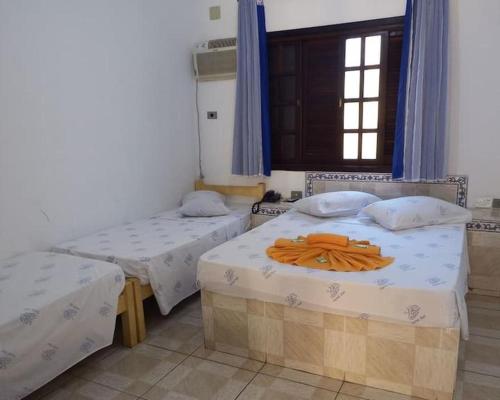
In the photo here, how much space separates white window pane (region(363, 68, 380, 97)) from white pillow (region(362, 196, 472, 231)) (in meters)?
1.04

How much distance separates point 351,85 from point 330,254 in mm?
1900

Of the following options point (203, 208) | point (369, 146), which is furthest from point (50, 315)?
point (369, 146)

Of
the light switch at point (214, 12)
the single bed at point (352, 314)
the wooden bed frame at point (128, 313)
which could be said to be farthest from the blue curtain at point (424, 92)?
the wooden bed frame at point (128, 313)

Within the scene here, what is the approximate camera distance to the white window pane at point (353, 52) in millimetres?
3342

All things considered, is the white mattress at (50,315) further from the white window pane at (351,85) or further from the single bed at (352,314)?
the white window pane at (351,85)

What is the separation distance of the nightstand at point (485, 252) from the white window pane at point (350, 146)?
1086 mm

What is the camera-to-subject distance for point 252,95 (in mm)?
3588

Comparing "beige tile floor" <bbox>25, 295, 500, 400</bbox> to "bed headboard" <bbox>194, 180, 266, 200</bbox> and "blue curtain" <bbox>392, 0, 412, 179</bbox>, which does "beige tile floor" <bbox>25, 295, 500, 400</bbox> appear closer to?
"blue curtain" <bbox>392, 0, 412, 179</bbox>

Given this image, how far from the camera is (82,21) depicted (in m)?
2.83

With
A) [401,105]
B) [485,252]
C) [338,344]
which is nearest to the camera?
[338,344]

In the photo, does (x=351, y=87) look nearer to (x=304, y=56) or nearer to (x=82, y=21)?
(x=304, y=56)

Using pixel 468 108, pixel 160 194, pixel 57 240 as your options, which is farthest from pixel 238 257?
pixel 468 108

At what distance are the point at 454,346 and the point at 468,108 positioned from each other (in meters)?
→ 2.08

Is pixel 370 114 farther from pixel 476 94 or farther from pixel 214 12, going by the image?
pixel 214 12
